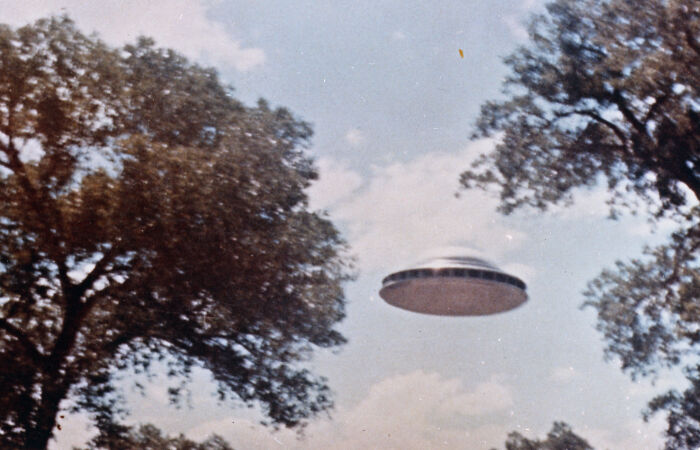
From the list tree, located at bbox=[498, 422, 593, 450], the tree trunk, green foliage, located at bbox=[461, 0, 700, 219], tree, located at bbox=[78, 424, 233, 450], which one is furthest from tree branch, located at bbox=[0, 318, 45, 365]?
tree, located at bbox=[498, 422, 593, 450]

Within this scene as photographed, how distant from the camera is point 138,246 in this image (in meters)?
10.4

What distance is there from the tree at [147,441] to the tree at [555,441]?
860cm

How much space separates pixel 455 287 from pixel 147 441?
518 centimetres

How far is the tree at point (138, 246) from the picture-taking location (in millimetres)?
10180

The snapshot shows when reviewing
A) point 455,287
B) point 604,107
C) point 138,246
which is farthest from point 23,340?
point 604,107

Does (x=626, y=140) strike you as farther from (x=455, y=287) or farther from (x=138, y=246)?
(x=138, y=246)

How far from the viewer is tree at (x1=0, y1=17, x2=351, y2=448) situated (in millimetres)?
10180

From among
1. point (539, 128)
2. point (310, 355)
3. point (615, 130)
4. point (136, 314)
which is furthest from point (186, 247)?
point (615, 130)

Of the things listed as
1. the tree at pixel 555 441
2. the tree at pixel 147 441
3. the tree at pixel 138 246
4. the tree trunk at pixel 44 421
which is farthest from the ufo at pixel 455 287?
the tree at pixel 555 441

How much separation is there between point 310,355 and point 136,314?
9.42 feet

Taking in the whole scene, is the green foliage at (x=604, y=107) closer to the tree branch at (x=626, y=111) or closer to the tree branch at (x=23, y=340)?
the tree branch at (x=626, y=111)

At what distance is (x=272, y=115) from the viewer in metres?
12.7

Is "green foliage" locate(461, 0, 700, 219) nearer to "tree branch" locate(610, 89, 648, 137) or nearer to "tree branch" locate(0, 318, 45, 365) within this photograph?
"tree branch" locate(610, 89, 648, 137)

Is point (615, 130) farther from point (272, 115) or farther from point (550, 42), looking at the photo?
point (272, 115)
